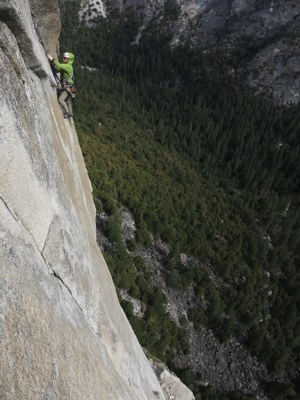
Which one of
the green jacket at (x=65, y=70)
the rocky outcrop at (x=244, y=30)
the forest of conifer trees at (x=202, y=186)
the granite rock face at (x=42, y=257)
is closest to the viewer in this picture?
the granite rock face at (x=42, y=257)

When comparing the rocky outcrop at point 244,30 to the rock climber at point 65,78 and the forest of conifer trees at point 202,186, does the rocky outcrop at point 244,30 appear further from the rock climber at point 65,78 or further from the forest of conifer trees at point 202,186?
the rock climber at point 65,78

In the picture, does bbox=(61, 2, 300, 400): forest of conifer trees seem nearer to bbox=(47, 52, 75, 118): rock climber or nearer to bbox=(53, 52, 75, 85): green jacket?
bbox=(47, 52, 75, 118): rock climber

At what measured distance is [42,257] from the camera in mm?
8086

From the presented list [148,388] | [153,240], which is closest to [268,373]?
[153,240]

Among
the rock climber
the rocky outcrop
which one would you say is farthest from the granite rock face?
the rocky outcrop

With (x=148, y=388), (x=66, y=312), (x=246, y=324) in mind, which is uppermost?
(x=66, y=312)

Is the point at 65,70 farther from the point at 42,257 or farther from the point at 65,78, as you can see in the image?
the point at 42,257

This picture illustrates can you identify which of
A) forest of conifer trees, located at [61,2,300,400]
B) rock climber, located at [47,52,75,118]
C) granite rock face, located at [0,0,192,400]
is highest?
rock climber, located at [47,52,75,118]

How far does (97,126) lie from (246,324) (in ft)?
129

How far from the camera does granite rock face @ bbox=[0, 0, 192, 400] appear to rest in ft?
19.4

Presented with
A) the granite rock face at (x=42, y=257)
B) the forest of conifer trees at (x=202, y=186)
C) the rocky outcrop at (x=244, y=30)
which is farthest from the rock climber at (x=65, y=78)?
the rocky outcrop at (x=244, y=30)

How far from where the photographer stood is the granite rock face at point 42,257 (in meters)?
5.90

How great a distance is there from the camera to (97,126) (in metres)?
60.5

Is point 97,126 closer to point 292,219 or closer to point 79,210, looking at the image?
point 292,219
